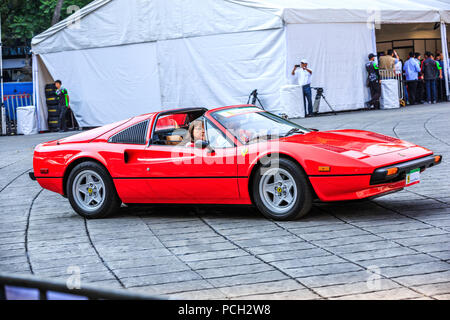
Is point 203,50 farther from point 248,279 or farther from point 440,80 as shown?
point 248,279

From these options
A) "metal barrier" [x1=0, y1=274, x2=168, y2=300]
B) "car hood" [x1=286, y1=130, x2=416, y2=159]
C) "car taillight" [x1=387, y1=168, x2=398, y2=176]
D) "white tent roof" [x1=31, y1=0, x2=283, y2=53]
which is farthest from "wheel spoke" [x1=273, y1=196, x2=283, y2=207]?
"white tent roof" [x1=31, y1=0, x2=283, y2=53]

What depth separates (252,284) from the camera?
14.5 ft

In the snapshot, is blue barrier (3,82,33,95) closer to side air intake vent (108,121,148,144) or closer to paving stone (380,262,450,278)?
side air intake vent (108,121,148,144)

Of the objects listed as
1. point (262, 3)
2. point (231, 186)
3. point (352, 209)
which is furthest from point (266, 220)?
point (262, 3)

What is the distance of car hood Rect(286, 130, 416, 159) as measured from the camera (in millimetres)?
6301

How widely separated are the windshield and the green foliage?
2676cm

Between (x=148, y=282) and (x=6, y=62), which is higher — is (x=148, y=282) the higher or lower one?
the lower one

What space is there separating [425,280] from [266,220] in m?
2.52

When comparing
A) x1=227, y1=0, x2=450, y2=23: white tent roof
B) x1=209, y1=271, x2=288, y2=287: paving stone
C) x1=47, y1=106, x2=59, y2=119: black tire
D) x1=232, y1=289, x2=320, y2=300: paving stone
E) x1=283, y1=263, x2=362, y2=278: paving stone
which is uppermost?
x1=227, y1=0, x2=450, y2=23: white tent roof

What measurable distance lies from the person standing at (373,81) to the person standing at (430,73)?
2.48 m

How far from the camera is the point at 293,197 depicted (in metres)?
6.32

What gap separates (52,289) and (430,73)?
23.3 metres

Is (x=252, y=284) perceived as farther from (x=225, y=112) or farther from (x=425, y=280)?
(x=225, y=112)

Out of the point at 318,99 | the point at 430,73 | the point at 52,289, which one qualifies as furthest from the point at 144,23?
the point at 52,289
